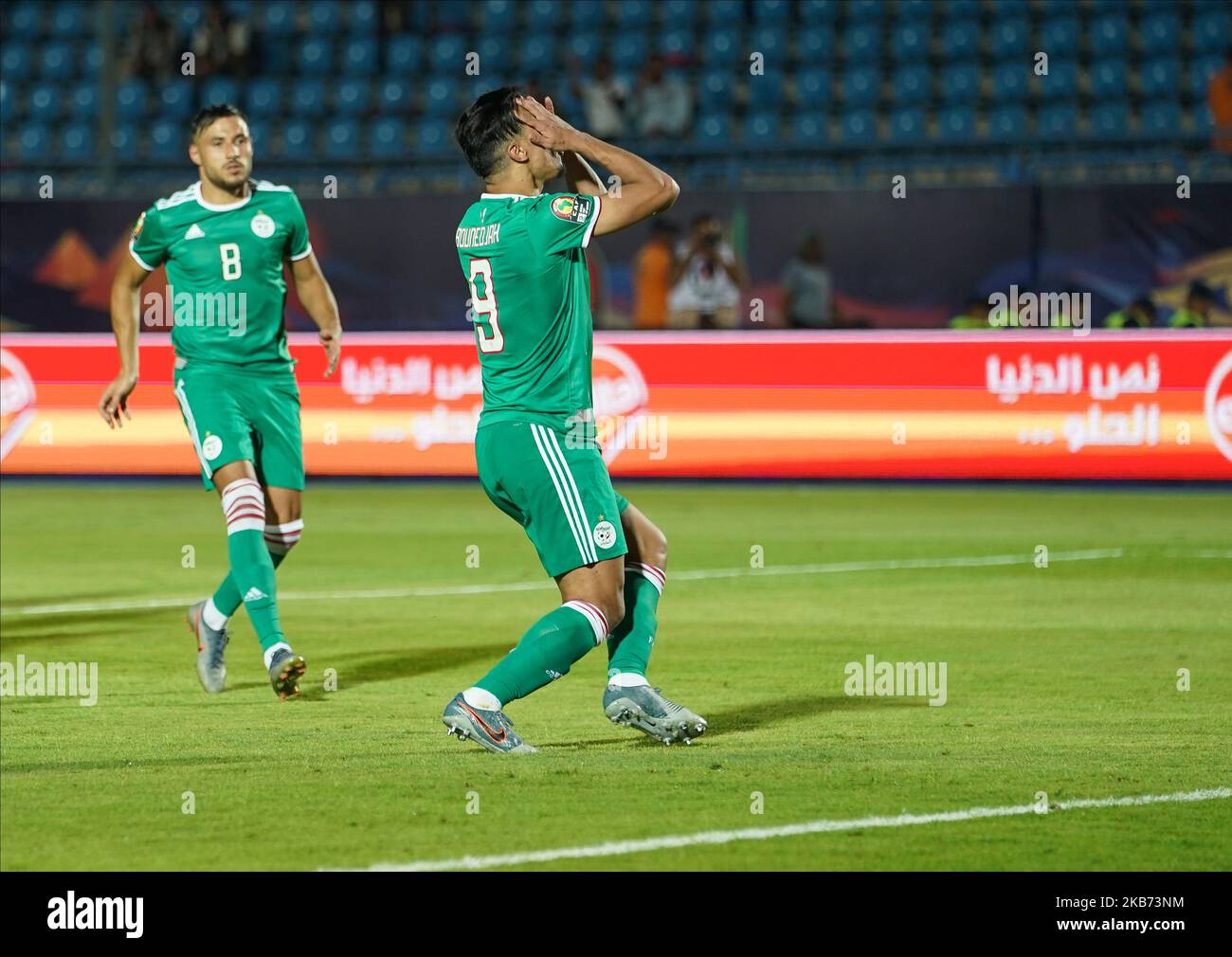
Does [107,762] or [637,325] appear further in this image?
[637,325]

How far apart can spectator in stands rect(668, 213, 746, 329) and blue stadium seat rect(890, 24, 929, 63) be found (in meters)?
4.83

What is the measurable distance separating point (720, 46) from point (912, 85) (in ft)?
7.70

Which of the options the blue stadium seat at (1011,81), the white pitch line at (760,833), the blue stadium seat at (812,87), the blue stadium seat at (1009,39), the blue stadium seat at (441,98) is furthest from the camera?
the blue stadium seat at (441,98)

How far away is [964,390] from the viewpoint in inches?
688

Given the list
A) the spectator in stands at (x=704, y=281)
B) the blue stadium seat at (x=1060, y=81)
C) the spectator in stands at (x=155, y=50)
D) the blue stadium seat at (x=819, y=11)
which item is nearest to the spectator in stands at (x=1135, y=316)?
the spectator in stands at (x=704, y=281)

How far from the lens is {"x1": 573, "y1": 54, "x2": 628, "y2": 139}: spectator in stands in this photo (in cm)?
2191

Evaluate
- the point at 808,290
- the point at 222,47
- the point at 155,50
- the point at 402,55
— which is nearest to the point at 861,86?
the point at 808,290

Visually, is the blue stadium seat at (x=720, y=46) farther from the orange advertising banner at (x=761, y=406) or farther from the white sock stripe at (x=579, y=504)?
the white sock stripe at (x=579, y=504)

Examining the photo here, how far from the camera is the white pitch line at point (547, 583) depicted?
463 inches

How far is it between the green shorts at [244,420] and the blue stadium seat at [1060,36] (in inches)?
585

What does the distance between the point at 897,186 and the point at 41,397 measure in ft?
27.0

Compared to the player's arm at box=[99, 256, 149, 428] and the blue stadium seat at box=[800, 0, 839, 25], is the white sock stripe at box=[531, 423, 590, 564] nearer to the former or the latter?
the player's arm at box=[99, 256, 149, 428]

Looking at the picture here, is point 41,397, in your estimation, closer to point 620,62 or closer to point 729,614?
point 620,62
